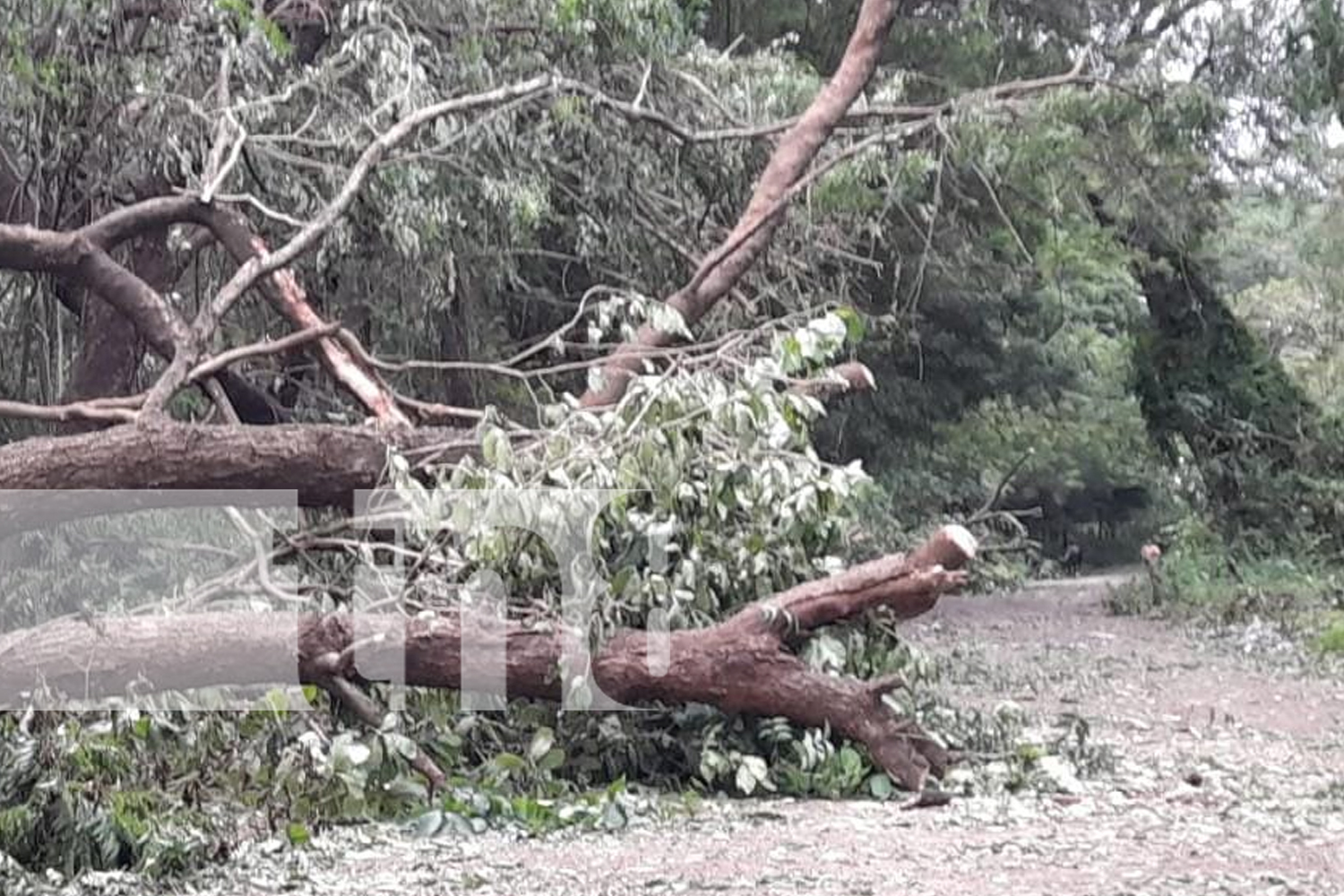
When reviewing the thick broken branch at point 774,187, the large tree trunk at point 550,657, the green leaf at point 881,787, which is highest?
the thick broken branch at point 774,187

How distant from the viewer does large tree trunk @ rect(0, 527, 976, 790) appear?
494 centimetres

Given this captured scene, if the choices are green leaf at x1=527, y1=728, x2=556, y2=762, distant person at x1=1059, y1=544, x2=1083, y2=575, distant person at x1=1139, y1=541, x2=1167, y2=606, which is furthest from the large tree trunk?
distant person at x1=1059, y1=544, x2=1083, y2=575

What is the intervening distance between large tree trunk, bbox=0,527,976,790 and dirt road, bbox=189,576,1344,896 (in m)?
0.33

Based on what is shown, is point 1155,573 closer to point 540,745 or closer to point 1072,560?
point 1072,560

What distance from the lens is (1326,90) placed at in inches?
291

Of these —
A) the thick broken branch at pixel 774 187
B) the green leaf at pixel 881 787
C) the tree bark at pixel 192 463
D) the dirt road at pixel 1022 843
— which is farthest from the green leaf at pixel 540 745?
the thick broken branch at pixel 774 187

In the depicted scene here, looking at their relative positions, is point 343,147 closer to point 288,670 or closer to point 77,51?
point 77,51

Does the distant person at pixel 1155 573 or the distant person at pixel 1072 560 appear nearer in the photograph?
the distant person at pixel 1155 573

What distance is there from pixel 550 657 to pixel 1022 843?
5.37ft

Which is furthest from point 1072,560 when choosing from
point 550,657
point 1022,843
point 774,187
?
point 1022,843

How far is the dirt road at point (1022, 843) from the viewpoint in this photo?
12.3 ft

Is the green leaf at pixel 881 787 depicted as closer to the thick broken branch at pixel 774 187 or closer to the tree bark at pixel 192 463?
the tree bark at pixel 192 463

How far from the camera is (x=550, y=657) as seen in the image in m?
5.00

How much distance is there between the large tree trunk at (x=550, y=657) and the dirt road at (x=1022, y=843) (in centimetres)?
33
